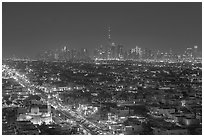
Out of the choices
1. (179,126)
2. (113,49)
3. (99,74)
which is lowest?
(179,126)

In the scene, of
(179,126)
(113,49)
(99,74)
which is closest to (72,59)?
(113,49)

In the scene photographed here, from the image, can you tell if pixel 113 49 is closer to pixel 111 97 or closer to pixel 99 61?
pixel 99 61

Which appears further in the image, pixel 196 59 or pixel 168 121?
pixel 196 59

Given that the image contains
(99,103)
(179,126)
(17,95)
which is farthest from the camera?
(17,95)

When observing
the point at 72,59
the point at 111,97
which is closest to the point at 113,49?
the point at 72,59

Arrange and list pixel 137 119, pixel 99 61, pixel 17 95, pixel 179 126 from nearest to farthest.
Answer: pixel 179 126 < pixel 137 119 < pixel 17 95 < pixel 99 61

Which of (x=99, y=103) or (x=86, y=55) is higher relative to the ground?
(x=86, y=55)
